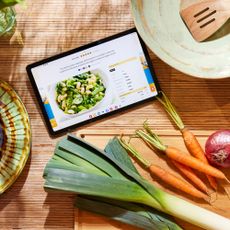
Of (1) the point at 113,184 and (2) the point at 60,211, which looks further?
(2) the point at 60,211

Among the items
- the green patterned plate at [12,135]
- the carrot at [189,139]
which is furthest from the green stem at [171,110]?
the green patterned plate at [12,135]

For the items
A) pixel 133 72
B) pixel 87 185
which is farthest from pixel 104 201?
pixel 133 72

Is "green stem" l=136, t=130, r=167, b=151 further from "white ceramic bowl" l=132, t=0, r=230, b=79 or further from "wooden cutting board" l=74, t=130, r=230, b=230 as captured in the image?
"white ceramic bowl" l=132, t=0, r=230, b=79

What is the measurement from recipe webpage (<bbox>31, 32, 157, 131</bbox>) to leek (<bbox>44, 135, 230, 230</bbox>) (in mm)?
104

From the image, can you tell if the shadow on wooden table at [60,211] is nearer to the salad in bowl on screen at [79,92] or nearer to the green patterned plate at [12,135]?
the green patterned plate at [12,135]

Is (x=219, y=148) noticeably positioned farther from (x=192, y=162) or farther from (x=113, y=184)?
(x=113, y=184)

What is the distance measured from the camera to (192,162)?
1.29 m

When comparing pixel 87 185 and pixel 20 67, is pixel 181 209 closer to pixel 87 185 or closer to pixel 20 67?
pixel 87 185

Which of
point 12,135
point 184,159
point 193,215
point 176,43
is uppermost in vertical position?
point 176,43

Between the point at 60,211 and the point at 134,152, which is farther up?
the point at 134,152

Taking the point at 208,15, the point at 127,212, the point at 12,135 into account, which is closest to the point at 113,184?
the point at 127,212

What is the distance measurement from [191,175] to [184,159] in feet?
0.16

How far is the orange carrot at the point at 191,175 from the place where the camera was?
4.30ft

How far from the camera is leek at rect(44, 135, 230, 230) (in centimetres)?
124
